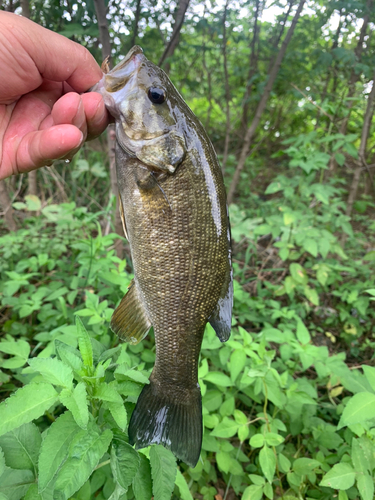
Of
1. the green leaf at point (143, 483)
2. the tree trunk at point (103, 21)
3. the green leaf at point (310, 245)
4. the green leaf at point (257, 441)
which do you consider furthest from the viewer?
the green leaf at point (310, 245)

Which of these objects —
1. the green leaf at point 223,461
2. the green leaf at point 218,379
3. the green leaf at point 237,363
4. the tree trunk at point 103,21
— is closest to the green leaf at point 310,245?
the green leaf at point 237,363

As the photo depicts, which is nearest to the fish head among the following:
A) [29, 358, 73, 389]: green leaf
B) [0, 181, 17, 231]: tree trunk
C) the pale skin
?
the pale skin

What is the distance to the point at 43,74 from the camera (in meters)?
1.44

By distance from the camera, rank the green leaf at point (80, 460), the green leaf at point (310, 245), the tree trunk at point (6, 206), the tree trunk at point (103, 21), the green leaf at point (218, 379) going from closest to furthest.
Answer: the green leaf at point (80, 460) → the green leaf at point (218, 379) → the tree trunk at point (103, 21) → the green leaf at point (310, 245) → the tree trunk at point (6, 206)

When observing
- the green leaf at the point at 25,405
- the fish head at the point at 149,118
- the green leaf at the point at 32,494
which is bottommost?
the green leaf at the point at 32,494

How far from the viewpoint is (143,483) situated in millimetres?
1031

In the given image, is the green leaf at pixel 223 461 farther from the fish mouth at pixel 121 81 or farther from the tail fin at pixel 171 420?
the fish mouth at pixel 121 81

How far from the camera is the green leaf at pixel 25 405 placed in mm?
847

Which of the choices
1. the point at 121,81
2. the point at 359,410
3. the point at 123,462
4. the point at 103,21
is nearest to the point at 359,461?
the point at 359,410

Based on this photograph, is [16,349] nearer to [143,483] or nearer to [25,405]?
[25,405]

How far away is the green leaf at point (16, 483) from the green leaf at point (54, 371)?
0.36 meters

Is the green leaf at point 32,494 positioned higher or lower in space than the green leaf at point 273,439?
higher

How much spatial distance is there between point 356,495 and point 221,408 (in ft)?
2.66

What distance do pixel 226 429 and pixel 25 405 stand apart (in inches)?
41.1
